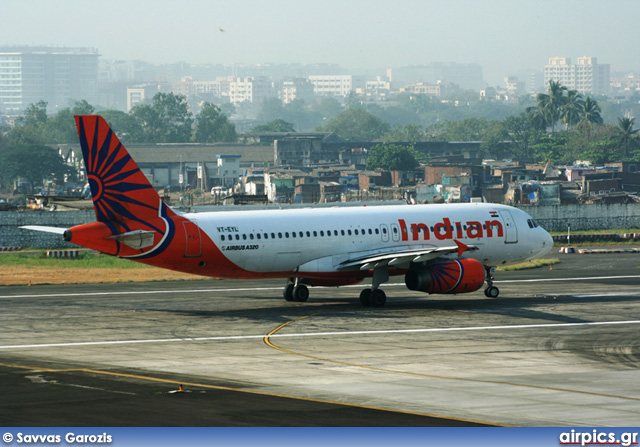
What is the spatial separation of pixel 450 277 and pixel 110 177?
17166 millimetres

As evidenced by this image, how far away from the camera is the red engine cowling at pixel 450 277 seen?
4803 centimetres

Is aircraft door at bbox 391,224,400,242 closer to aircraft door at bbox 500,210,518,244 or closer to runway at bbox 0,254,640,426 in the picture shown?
runway at bbox 0,254,640,426

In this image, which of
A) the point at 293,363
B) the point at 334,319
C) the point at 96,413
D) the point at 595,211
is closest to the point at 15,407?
the point at 96,413

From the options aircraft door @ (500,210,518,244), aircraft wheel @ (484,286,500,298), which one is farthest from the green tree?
aircraft wheel @ (484,286,500,298)

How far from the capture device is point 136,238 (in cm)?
4462

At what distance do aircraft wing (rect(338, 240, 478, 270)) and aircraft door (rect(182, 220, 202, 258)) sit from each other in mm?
7829

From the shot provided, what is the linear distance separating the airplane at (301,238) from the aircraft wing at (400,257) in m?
0.06

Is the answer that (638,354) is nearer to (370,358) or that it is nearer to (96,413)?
(370,358)

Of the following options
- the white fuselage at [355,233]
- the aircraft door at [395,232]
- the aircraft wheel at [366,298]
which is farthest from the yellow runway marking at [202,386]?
the aircraft door at [395,232]

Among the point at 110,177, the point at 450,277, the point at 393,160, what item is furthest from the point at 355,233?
the point at 393,160

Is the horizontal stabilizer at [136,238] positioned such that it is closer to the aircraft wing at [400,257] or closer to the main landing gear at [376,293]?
the aircraft wing at [400,257]

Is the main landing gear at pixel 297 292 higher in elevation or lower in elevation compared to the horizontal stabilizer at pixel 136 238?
lower

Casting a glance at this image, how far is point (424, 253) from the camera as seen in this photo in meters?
47.5

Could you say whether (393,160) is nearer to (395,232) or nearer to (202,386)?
(395,232)
